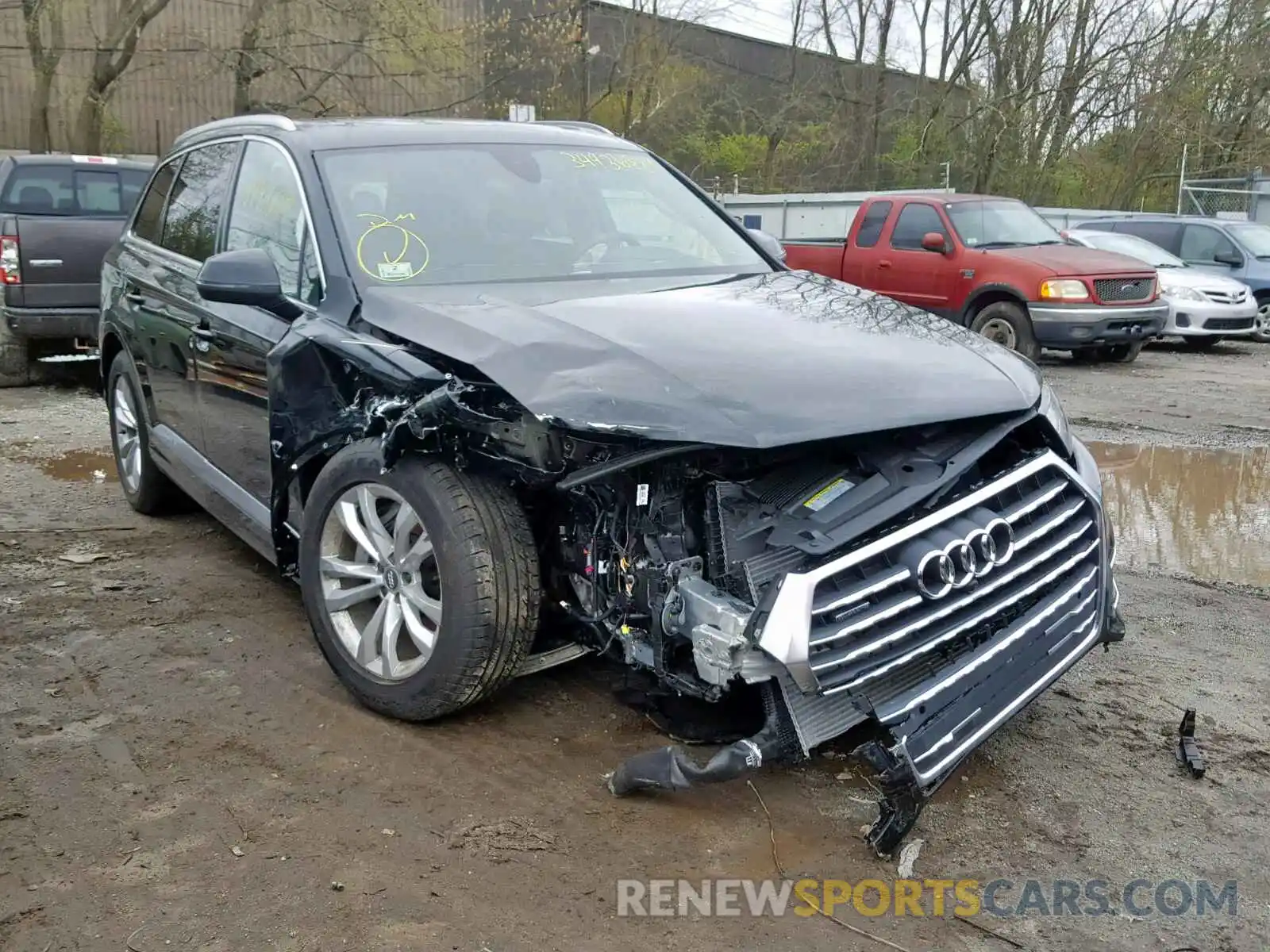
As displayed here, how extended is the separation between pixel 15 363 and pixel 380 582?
25.5 feet

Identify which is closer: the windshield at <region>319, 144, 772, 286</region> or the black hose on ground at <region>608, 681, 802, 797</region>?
the black hose on ground at <region>608, 681, 802, 797</region>

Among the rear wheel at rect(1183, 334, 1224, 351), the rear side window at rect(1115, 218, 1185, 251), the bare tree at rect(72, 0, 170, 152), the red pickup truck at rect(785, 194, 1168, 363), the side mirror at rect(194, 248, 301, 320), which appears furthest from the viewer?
the bare tree at rect(72, 0, 170, 152)

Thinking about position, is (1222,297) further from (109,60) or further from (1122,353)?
(109,60)

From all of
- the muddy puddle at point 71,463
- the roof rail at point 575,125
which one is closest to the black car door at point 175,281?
the roof rail at point 575,125

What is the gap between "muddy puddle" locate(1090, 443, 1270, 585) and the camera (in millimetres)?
5465

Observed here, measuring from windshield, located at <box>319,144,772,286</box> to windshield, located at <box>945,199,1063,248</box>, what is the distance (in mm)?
8597

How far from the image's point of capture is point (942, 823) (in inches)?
119

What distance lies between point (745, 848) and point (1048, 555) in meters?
1.14

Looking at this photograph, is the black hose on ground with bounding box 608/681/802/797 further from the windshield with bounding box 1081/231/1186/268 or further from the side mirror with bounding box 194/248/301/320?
the windshield with bounding box 1081/231/1186/268

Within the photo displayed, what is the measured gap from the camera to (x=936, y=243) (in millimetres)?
12188

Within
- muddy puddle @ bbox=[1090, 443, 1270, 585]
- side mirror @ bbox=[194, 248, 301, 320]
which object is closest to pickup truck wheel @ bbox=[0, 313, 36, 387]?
side mirror @ bbox=[194, 248, 301, 320]

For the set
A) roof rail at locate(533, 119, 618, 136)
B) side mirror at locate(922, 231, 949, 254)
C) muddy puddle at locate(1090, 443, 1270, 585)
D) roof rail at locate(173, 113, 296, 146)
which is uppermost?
roof rail at locate(533, 119, 618, 136)

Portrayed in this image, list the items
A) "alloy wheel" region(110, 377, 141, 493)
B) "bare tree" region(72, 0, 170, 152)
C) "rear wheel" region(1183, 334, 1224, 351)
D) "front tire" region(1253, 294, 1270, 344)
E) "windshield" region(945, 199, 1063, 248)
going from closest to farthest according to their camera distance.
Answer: "alloy wheel" region(110, 377, 141, 493) < "windshield" region(945, 199, 1063, 248) < "rear wheel" region(1183, 334, 1224, 351) < "front tire" region(1253, 294, 1270, 344) < "bare tree" region(72, 0, 170, 152)

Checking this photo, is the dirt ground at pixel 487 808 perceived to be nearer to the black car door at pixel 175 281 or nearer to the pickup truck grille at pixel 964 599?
the pickup truck grille at pixel 964 599
